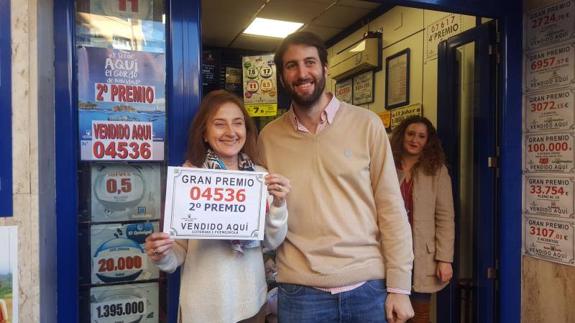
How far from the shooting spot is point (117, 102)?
1851 mm

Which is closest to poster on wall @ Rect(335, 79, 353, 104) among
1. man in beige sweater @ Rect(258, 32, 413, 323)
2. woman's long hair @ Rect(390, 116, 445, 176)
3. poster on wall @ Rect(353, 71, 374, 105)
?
poster on wall @ Rect(353, 71, 374, 105)

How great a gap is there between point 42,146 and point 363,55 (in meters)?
3.36

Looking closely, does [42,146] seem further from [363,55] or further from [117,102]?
[363,55]

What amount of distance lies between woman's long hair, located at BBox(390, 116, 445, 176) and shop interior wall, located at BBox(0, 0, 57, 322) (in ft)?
6.68

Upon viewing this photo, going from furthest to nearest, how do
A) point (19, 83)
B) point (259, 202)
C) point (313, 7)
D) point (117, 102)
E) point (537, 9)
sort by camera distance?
point (313, 7)
point (537, 9)
point (117, 102)
point (19, 83)
point (259, 202)

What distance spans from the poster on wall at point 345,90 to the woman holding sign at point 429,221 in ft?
7.60

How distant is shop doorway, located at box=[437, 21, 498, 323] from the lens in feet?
8.78

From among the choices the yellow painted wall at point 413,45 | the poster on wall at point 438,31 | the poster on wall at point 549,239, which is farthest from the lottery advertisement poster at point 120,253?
the poster on wall at point 438,31

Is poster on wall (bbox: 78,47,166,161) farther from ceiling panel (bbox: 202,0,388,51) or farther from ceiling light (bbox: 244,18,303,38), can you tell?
ceiling light (bbox: 244,18,303,38)

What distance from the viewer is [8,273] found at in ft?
5.21

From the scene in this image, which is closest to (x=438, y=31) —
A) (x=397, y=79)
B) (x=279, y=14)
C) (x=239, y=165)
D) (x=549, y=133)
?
(x=397, y=79)

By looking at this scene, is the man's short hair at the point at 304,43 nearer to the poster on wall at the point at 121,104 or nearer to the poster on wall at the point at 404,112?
the poster on wall at the point at 121,104

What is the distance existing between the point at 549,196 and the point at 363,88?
251cm

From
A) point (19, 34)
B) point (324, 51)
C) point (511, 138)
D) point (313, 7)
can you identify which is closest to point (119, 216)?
point (19, 34)
